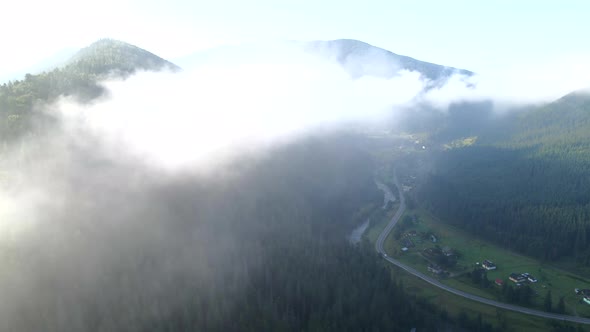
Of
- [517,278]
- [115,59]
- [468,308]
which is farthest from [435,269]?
[115,59]

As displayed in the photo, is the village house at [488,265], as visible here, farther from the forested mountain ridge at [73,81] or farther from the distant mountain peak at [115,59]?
the distant mountain peak at [115,59]

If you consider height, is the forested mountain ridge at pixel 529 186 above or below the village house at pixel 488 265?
above

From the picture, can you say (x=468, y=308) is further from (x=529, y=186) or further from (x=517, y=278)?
(x=529, y=186)

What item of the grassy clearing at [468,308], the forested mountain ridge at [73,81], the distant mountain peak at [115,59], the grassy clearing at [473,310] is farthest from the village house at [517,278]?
the distant mountain peak at [115,59]

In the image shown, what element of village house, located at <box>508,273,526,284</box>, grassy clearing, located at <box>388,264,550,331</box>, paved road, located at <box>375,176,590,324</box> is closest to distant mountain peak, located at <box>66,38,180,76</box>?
paved road, located at <box>375,176,590,324</box>

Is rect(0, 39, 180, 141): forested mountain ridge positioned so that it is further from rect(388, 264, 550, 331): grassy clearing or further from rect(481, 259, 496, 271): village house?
rect(481, 259, 496, 271): village house
